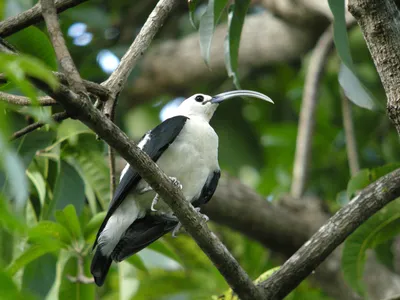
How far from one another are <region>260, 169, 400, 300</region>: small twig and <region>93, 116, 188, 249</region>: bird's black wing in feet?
3.17

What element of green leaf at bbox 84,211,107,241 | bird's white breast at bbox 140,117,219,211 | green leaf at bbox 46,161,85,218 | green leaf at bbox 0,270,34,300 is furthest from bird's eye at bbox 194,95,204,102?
green leaf at bbox 0,270,34,300

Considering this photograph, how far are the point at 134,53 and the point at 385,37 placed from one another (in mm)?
1130

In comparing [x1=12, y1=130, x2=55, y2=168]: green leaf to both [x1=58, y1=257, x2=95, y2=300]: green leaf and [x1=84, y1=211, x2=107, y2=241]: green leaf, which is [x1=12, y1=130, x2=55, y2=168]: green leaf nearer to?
[x1=84, y1=211, x2=107, y2=241]: green leaf

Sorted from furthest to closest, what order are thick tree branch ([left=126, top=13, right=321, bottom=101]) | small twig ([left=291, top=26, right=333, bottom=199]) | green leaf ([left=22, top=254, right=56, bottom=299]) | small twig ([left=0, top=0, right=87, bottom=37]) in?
thick tree branch ([left=126, top=13, right=321, bottom=101]) < small twig ([left=291, top=26, right=333, bottom=199]) < green leaf ([left=22, top=254, right=56, bottom=299]) < small twig ([left=0, top=0, right=87, bottom=37])

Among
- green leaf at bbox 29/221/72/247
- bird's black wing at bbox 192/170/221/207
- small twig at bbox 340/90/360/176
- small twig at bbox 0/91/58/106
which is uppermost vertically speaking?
small twig at bbox 0/91/58/106

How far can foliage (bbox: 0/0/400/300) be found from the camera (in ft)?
11.9

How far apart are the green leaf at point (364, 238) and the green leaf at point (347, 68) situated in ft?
3.03

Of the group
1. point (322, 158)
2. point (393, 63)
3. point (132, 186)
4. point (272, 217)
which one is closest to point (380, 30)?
point (393, 63)

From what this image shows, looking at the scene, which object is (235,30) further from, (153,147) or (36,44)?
(36,44)

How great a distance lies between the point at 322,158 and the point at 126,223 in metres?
4.34

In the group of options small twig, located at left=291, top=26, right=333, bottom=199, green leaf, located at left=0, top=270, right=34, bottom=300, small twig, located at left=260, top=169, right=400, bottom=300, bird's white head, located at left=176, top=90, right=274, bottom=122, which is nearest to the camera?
green leaf, located at left=0, top=270, right=34, bottom=300

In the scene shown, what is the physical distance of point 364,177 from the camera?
4.32 metres

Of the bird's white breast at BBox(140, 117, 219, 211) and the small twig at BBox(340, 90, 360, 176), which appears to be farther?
the small twig at BBox(340, 90, 360, 176)

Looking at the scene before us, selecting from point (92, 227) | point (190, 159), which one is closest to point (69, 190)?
point (92, 227)
